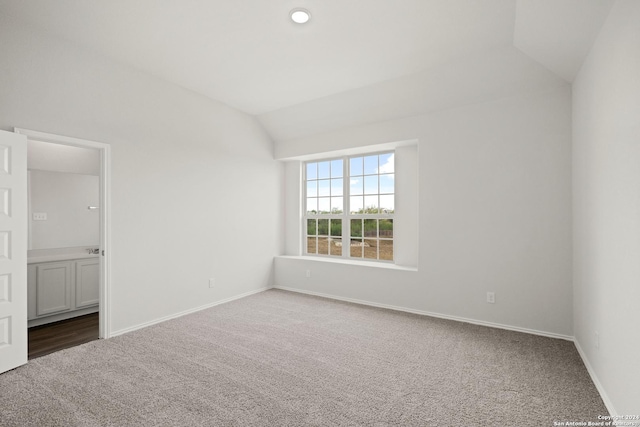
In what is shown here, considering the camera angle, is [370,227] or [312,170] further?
[312,170]

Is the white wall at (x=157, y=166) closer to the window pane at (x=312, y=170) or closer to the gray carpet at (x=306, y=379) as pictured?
the gray carpet at (x=306, y=379)

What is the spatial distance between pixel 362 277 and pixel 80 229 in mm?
4001

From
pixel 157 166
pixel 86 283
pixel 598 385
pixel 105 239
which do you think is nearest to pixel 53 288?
pixel 86 283

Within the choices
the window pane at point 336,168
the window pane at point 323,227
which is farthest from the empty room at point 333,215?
the window pane at point 323,227

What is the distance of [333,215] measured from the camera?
17.5ft

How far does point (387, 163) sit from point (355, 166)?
0.55 metres

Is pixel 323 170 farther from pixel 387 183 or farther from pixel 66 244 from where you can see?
pixel 66 244

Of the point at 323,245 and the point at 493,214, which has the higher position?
the point at 493,214

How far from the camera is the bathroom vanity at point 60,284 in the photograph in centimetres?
367

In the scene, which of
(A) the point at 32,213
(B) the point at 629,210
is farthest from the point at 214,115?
(B) the point at 629,210

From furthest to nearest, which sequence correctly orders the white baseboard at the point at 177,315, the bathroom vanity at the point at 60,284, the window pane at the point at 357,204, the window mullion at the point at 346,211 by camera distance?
the window mullion at the point at 346,211 < the window pane at the point at 357,204 < the bathroom vanity at the point at 60,284 < the white baseboard at the point at 177,315

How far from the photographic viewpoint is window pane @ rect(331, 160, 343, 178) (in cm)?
531

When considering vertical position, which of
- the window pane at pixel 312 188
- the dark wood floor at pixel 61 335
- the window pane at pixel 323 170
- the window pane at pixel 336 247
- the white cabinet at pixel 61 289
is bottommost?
the dark wood floor at pixel 61 335

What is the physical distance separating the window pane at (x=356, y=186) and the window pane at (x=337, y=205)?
0.78ft
